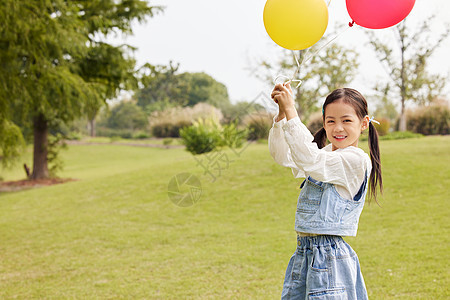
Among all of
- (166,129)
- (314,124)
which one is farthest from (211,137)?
(166,129)

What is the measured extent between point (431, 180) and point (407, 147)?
9.27 feet

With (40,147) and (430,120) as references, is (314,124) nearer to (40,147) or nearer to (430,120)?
(430,120)

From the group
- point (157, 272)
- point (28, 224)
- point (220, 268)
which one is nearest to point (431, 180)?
point (220, 268)

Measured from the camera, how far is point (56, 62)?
1223 centimetres

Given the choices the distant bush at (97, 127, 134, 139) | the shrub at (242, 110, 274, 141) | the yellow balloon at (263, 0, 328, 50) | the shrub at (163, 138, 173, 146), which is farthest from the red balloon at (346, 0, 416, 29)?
the distant bush at (97, 127, 134, 139)

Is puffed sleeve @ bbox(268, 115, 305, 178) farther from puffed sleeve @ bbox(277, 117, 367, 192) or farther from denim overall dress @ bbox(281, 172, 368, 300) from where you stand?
denim overall dress @ bbox(281, 172, 368, 300)

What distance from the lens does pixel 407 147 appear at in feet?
32.0

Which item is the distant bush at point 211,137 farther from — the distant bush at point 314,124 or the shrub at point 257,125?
the distant bush at point 314,124

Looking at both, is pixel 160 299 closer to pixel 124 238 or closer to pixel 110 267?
pixel 110 267

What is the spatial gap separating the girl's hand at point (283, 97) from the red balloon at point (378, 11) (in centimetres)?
63

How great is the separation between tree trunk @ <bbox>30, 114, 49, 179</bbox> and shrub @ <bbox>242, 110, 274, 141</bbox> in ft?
21.2

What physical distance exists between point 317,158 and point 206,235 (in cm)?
455

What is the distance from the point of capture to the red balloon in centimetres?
172

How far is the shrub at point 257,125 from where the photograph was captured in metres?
12.7
